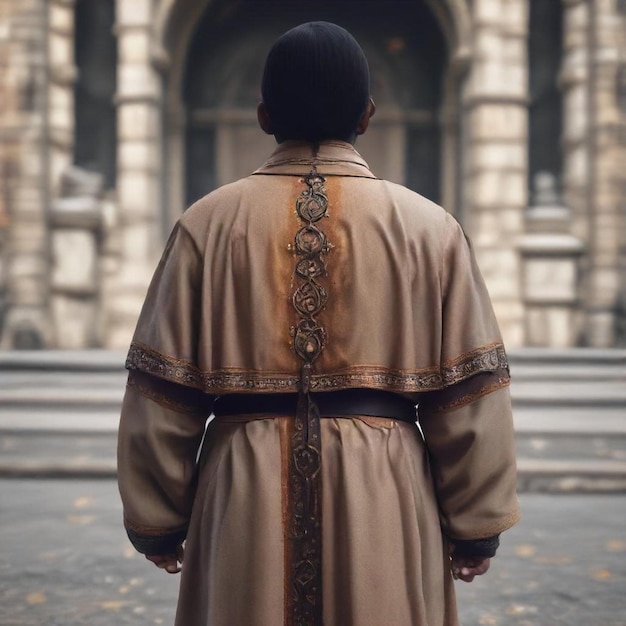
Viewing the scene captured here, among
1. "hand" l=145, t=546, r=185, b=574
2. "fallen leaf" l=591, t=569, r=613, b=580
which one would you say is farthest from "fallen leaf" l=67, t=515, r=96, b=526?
"hand" l=145, t=546, r=185, b=574

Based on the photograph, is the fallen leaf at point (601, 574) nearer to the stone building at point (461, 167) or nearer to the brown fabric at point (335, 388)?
the brown fabric at point (335, 388)

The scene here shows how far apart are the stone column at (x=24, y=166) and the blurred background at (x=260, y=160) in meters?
0.02

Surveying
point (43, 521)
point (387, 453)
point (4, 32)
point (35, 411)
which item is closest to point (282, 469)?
point (387, 453)

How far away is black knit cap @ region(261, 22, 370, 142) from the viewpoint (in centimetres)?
213

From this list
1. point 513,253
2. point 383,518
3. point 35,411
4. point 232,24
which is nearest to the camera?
point 383,518

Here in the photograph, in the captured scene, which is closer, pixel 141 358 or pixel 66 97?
pixel 141 358

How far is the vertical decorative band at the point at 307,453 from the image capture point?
2.13m

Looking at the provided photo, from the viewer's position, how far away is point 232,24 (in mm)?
13812

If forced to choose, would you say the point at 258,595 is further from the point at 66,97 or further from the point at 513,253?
the point at 66,97

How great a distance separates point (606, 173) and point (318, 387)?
10443 millimetres

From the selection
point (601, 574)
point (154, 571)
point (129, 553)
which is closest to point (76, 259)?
point (129, 553)

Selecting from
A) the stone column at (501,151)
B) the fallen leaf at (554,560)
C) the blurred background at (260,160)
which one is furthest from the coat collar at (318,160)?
the stone column at (501,151)

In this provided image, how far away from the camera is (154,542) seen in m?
2.28

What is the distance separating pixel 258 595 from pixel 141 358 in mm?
A: 559
